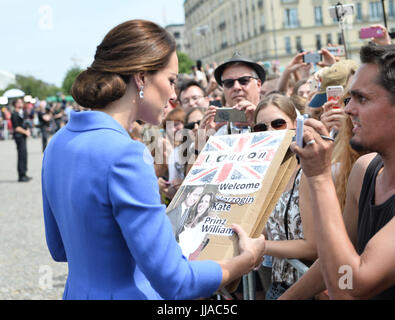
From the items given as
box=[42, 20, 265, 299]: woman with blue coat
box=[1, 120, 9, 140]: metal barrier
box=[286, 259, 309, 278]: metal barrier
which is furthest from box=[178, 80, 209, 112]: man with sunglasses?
box=[1, 120, 9, 140]: metal barrier

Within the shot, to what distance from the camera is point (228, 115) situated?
2.95 meters

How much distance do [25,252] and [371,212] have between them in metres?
5.53

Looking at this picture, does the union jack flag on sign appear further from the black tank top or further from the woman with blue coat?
the black tank top

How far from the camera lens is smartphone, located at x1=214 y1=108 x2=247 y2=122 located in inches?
115

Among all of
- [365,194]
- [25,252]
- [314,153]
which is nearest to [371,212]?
[365,194]

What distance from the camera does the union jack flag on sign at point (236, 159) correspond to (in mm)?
1896

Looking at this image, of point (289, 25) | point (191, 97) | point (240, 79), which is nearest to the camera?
point (240, 79)

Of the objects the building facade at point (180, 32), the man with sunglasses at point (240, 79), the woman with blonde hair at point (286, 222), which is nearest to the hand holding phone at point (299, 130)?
the woman with blonde hair at point (286, 222)

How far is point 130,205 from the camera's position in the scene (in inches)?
60.3

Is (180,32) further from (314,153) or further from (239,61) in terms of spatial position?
(314,153)

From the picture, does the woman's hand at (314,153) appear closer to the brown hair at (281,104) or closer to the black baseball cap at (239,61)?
the brown hair at (281,104)

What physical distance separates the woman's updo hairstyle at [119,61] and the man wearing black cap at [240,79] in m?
2.38

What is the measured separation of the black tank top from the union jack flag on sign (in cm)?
41

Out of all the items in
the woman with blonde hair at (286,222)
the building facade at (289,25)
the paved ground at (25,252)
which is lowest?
the paved ground at (25,252)
